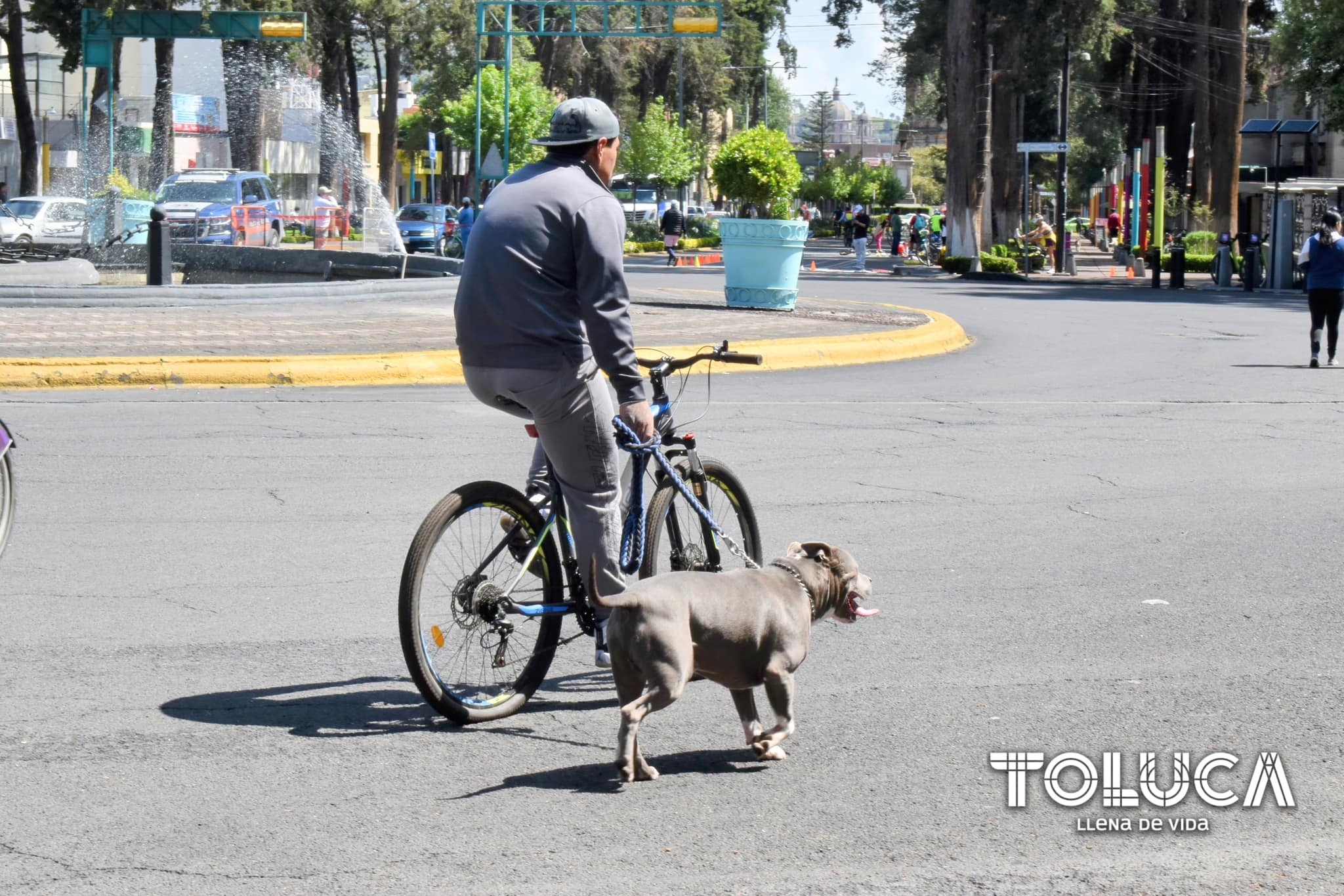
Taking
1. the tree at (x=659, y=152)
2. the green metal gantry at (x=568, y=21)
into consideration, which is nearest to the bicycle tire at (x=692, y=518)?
the green metal gantry at (x=568, y=21)

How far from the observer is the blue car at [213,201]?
3556cm

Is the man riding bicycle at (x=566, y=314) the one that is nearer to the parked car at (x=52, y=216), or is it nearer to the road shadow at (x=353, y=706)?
the road shadow at (x=353, y=706)

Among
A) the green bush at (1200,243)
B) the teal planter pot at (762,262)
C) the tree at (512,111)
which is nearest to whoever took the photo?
the teal planter pot at (762,262)

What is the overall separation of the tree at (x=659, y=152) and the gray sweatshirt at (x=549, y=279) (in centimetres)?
6561

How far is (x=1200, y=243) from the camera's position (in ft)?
138

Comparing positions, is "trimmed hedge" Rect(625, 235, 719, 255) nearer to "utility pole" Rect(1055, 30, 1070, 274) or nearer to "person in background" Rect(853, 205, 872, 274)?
"person in background" Rect(853, 205, 872, 274)

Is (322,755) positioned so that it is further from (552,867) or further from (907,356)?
(907,356)

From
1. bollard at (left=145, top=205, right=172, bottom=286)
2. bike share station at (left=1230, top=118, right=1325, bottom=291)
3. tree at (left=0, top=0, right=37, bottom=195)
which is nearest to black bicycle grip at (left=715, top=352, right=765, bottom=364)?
bollard at (left=145, top=205, right=172, bottom=286)

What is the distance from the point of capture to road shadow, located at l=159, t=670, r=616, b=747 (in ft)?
15.7

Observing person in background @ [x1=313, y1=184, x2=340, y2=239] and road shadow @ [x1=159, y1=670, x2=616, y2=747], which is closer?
road shadow @ [x1=159, y1=670, x2=616, y2=747]

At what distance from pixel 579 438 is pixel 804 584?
78cm

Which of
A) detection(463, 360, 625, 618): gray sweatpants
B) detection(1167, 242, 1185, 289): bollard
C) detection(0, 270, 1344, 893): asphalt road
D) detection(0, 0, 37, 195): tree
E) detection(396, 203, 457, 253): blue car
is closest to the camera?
detection(0, 270, 1344, 893): asphalt road

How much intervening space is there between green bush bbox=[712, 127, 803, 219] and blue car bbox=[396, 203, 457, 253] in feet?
66.7

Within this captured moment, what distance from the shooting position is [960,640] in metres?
5.83
